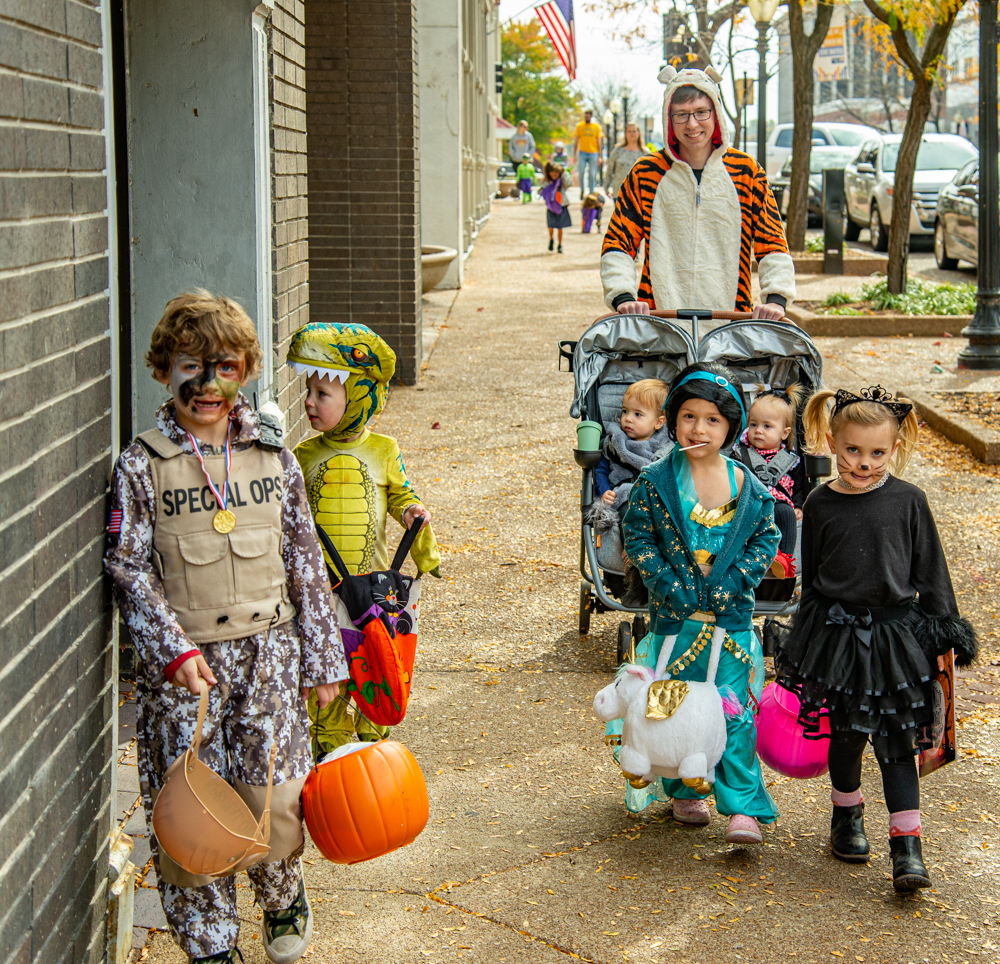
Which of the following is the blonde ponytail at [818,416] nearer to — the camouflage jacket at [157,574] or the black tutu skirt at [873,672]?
the black tutu skirt at [873,672]

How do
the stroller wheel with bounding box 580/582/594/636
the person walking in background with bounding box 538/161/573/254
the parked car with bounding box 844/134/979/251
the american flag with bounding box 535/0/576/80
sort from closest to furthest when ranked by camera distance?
the stroller wheel with bounding box 580/582/594/636, the parked car with bounding box 844/134/979/251, the person walking in background with bounding box 538/161/573/254, the american flag with bounding box 535/0/576/80

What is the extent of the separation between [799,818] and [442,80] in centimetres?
1459

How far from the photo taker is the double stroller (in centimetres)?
509

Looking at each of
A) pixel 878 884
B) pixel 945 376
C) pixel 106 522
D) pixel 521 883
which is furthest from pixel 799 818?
pixel 945 376

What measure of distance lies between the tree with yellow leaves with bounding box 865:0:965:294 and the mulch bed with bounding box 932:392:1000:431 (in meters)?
4.99

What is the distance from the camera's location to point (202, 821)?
278cm

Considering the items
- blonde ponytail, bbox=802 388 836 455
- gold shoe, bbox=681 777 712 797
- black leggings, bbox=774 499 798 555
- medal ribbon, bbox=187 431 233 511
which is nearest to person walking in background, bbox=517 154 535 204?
black leggings, bbox=774 499 798 555

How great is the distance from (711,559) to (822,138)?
2894 centimetres

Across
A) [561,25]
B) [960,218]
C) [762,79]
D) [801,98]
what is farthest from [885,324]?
[561,25]

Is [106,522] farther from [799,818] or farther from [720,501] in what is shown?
[799,818]

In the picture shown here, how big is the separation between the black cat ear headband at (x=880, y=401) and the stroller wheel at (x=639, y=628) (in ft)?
4.90

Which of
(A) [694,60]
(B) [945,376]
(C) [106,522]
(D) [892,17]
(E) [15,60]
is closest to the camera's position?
(E) [15,60]

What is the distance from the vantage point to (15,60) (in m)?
2.32

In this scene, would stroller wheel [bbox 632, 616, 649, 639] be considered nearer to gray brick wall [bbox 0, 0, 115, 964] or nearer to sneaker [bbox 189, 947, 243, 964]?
sneaker [bbox 189, 947, 243, 964]
